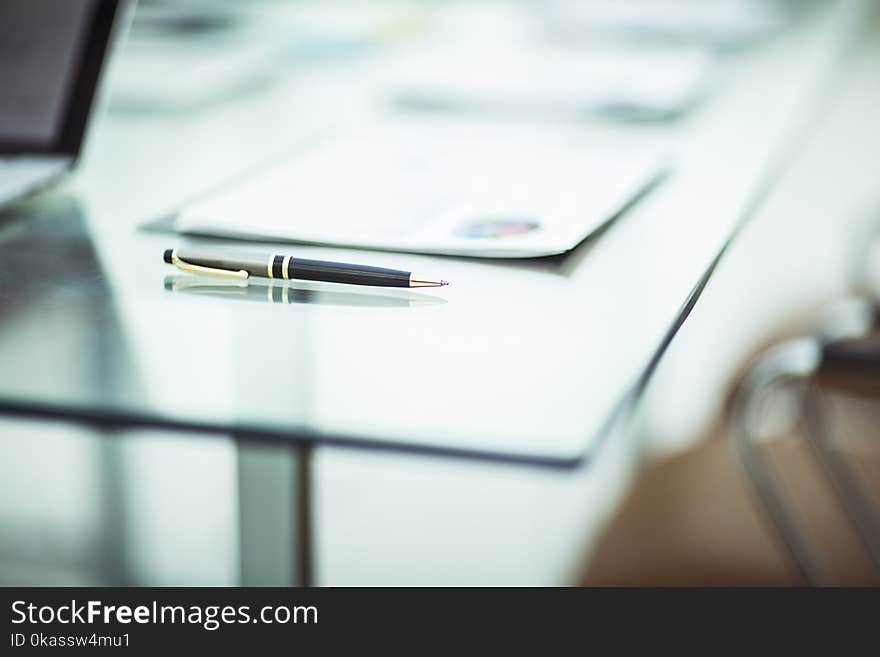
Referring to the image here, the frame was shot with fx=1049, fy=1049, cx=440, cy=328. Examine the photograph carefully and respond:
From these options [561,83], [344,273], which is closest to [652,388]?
[561,83]

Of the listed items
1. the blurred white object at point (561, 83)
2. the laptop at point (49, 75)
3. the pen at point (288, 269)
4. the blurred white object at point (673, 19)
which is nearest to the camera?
the pen at point (288, 269)

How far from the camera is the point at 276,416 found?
405 millimetres

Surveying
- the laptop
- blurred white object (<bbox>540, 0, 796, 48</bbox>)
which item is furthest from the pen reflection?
blurred white object (<bbox>540, 0, 796, 48</bbox>)

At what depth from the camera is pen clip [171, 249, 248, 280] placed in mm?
542

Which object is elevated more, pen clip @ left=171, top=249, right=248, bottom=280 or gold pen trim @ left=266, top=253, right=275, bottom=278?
pen clip @ left=171, top=249, right=248, bottom=280

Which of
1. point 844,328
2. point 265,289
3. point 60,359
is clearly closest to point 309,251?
point 265,289

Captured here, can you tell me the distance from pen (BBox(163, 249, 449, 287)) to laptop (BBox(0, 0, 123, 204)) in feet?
0.74

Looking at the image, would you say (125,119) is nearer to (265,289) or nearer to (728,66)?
(265,289)

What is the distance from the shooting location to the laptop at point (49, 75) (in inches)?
29.2

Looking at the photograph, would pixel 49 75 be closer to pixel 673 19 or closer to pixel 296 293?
pixel 296 293

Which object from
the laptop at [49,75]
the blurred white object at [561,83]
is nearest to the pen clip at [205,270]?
the laptop at [49,75]

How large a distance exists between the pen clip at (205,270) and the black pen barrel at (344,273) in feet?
0.09

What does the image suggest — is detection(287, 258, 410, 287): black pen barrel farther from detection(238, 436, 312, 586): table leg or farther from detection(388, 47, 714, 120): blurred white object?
detection(388, 47, 714, 120): blurred white object

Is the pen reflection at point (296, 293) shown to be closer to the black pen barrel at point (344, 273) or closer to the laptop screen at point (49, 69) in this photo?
the black pen barrel at point (344, 273)
